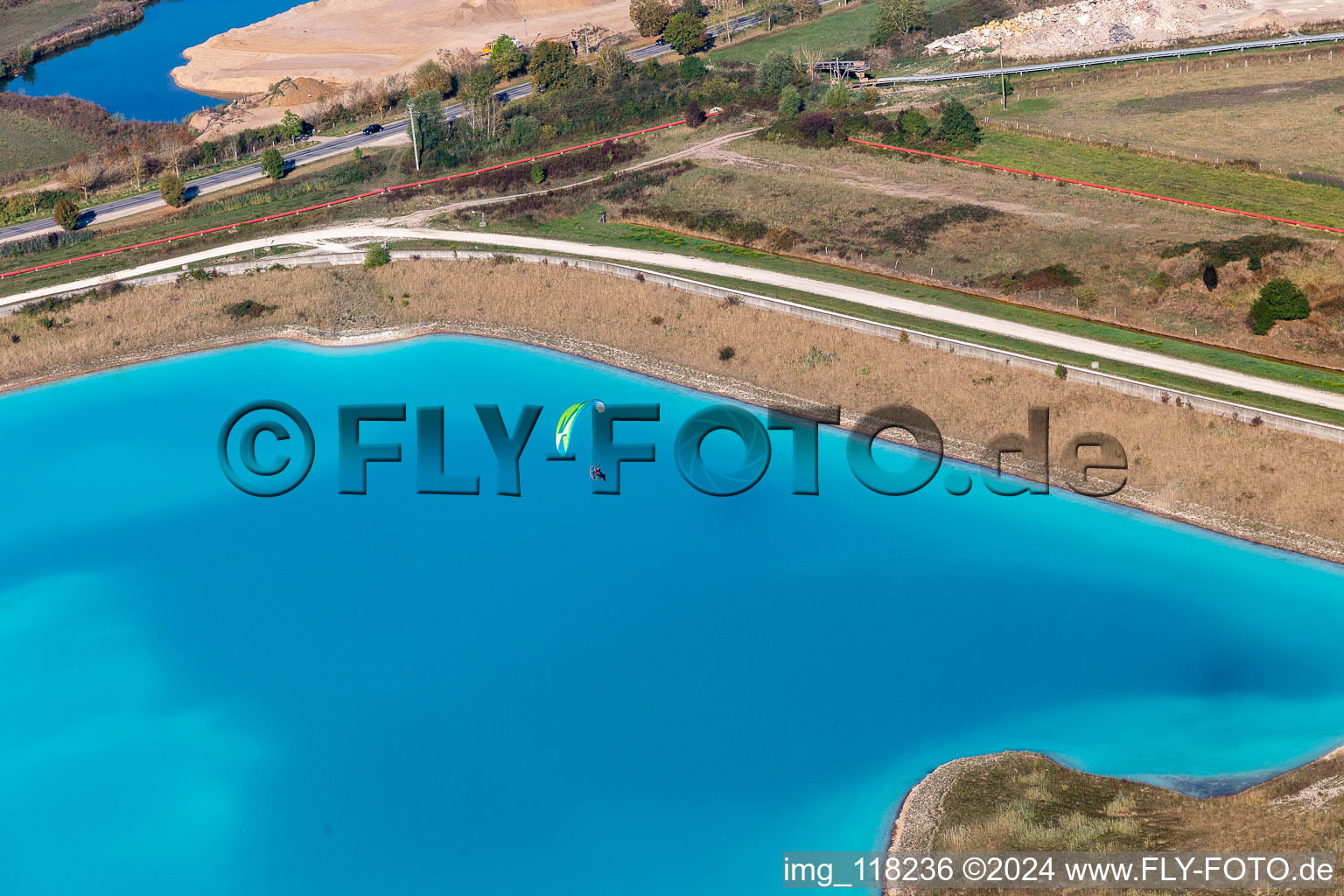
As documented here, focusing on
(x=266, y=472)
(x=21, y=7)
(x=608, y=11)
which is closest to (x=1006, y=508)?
(x=266, y=472)

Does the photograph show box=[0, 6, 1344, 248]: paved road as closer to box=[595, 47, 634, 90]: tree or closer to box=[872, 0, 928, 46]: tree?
box=[595, 47, 634, 90]: tree

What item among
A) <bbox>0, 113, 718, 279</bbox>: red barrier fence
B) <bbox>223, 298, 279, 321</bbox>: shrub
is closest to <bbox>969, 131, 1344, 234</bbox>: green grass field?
<bbox>0, 113, 718, 279</bbox>: red barrier fence

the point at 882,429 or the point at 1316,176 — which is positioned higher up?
the point at 1316,176

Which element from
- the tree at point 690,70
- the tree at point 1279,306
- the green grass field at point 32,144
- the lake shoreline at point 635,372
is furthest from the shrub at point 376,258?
the tree at point 1279,306

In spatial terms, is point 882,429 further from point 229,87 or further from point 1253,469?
point 229,87

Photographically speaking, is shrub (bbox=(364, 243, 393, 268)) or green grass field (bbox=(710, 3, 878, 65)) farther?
green grass field (bbox=(710, 3, 878, 65))

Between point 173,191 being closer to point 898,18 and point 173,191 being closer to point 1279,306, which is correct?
point 898,18
